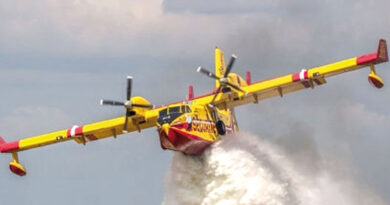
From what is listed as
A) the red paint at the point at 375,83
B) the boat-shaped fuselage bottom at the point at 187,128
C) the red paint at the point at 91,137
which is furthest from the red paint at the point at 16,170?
the red paint at the point at 375,83

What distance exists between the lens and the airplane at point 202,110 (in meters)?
56.5

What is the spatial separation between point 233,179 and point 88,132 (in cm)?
859

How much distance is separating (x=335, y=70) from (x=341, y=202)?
11.7m

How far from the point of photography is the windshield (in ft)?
185

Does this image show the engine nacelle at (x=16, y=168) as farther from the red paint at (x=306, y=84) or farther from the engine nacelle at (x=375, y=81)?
the engine nacelle at (x=375, y=81)

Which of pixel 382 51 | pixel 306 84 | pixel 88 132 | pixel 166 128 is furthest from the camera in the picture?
pixel 88 132

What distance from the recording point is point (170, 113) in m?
56.7

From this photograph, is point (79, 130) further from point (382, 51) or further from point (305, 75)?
point (382, 51)

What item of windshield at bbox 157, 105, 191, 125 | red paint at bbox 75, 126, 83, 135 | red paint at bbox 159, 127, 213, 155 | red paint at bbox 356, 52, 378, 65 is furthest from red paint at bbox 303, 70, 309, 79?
red paint at bbox 75, 126, 83, 135

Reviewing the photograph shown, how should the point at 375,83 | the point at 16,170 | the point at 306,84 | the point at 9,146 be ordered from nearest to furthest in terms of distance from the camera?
the point at 375,83, the point at 306,84, the point at 16,170, the point at 9,146

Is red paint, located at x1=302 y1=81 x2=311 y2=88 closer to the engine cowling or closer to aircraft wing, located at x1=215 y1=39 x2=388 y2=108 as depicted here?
aircraft wing, located at x1=215 y1=39 x2=388 y2=108

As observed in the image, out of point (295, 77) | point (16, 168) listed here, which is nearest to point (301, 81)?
point (295, 77)

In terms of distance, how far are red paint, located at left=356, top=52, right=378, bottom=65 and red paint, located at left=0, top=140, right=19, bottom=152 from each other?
19.9 meters

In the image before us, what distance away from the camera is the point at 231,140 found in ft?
200
